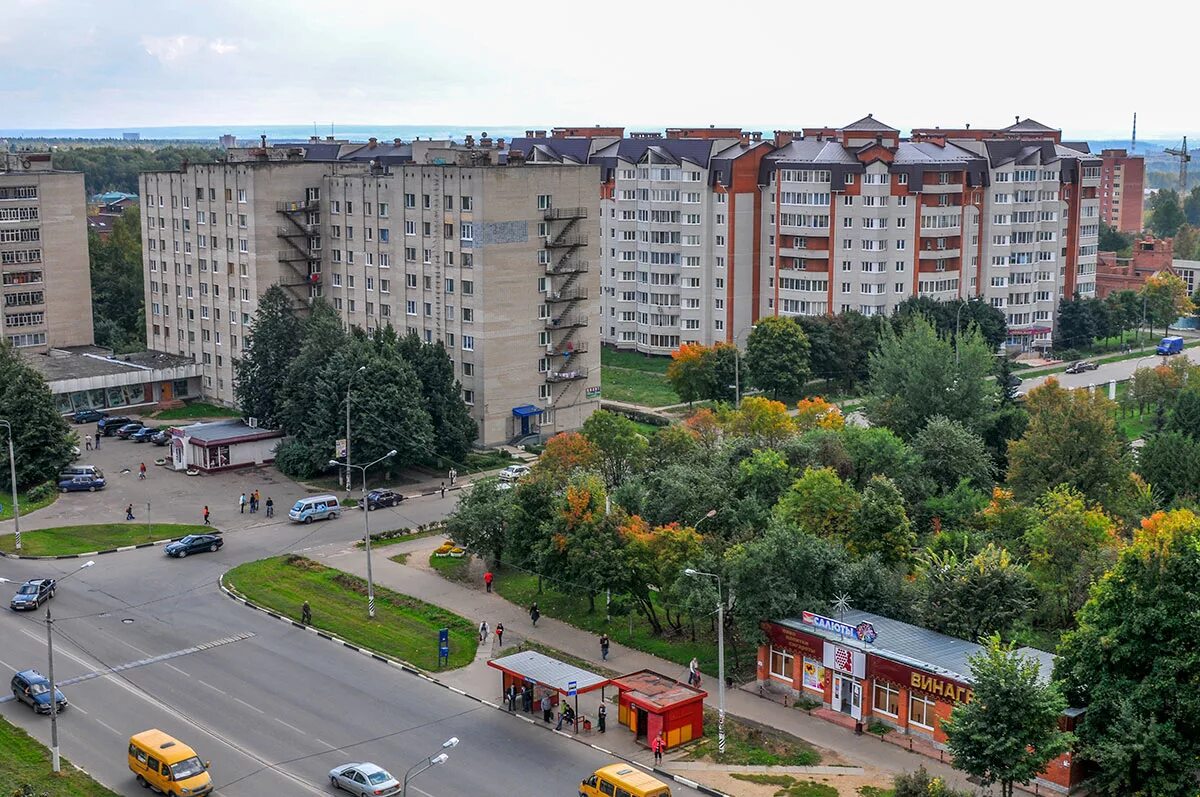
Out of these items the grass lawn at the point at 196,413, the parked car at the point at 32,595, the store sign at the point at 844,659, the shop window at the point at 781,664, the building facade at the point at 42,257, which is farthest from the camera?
the building facade at the point at 42,257

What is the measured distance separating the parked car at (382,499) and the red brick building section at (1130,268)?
9298cm

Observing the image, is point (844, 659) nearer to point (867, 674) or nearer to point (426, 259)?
point (867, 674)

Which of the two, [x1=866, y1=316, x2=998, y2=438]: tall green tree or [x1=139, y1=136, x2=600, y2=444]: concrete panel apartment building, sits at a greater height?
[x1=139, y1=136, x2=600, y2=444]: concrete panel apartment building

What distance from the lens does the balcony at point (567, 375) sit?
295 ft

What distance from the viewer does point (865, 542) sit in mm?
54469

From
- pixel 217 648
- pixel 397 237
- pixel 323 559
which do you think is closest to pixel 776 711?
pixel 217 648

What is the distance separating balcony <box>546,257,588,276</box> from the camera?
3511 inches

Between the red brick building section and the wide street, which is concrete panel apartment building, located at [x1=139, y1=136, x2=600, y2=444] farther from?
the red brick building section

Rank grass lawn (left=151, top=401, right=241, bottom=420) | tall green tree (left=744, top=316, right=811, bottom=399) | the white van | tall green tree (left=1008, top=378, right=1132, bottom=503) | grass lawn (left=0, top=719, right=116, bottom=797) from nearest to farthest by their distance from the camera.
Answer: grass lawn (left=0, top=719, right=116, bottom=797), tall green tree (left=1008, top=378, right=1132, bottom=503), the white van, grass lawn (left=151, top=401, right=241, bottom=420), tall green tree (left=744, top=316, right=811, bottom=399)

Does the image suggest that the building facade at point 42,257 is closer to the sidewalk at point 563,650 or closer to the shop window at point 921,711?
the sidewalk at point 563,650

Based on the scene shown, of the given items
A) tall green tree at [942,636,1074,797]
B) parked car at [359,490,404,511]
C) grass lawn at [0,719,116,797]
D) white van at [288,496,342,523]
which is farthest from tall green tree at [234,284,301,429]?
tall green tree at [942,636,1074,797]

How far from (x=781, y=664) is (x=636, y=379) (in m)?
66.3

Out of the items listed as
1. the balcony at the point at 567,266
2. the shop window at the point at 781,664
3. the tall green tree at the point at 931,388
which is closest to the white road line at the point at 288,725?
the shop window at the point at 781,664

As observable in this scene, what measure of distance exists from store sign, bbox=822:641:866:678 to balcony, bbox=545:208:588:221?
47730 mm
